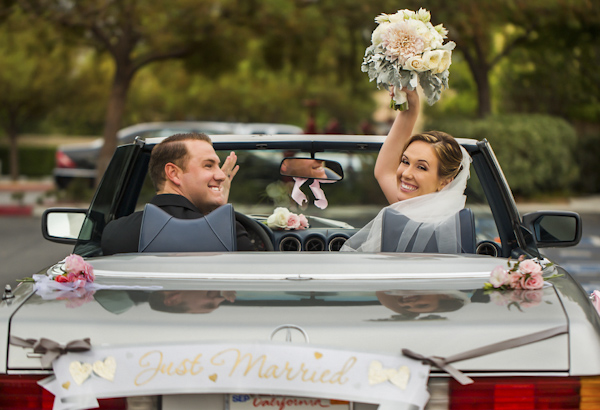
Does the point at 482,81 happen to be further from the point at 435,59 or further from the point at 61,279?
the point at 61,279

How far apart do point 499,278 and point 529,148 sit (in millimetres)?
16724

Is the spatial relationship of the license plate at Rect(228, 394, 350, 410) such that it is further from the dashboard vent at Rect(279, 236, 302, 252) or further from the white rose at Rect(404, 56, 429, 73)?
the dashboard vent at Rect(279, 236, 302, 252)

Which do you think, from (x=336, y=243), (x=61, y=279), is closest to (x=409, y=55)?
(x=336, y=243)

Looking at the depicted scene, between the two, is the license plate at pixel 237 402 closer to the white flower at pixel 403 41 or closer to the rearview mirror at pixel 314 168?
the white flower at pixel 403 41

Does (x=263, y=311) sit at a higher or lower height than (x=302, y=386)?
higher

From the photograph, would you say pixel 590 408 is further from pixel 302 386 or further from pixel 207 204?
pixel 207 204

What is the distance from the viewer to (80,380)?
1892 mm

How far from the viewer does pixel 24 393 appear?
6.48 feet

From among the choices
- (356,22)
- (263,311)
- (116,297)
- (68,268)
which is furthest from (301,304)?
(356,22)

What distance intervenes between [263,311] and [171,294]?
31cm

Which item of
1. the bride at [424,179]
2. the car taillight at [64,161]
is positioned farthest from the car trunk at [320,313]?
the car taillight at [64,161]

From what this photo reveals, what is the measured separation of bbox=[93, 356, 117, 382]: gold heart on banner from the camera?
189cm

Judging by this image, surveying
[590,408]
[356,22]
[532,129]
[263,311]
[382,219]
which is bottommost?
[590,408]

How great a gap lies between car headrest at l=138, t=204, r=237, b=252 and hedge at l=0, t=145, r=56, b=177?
35530mm
